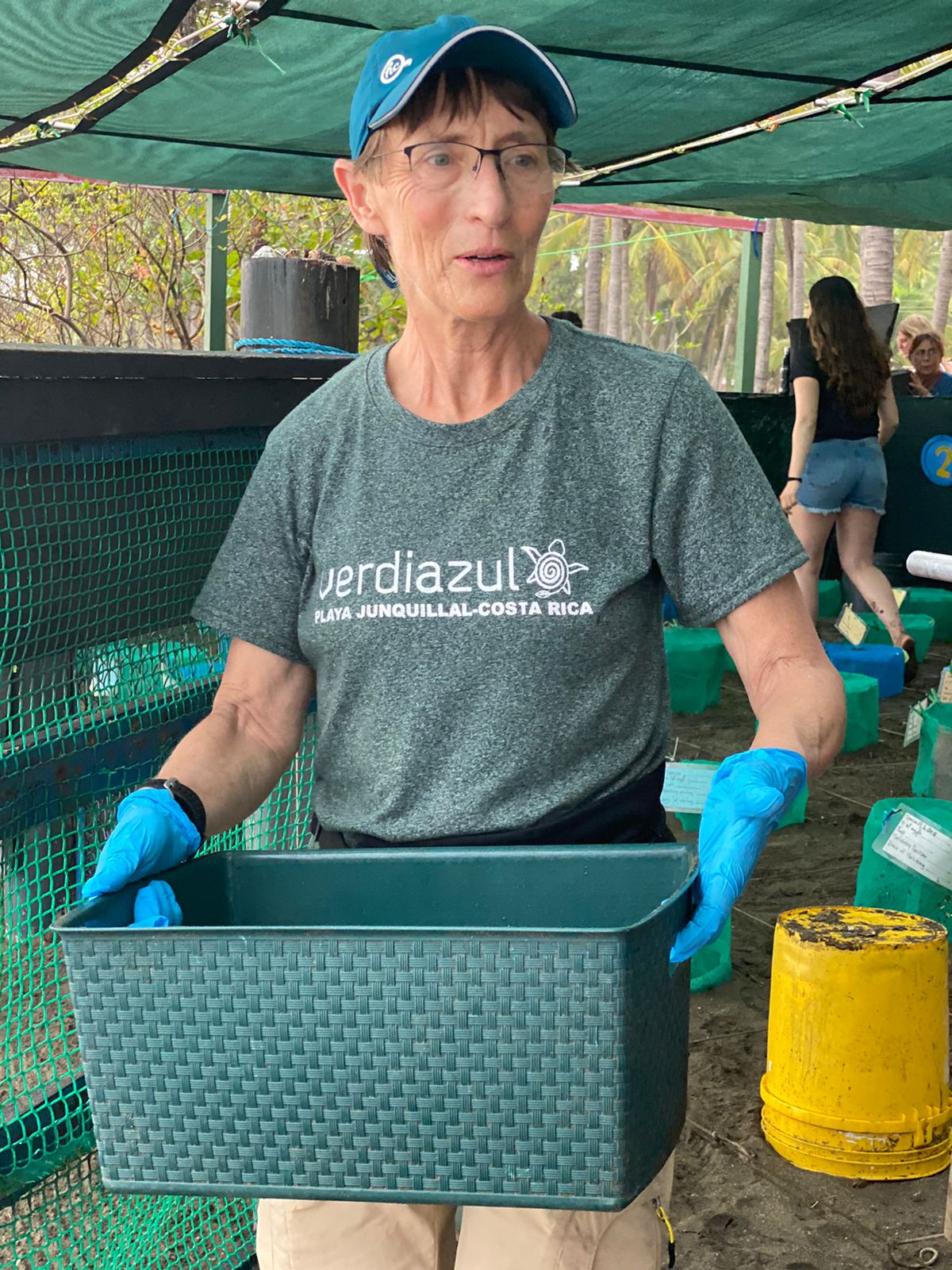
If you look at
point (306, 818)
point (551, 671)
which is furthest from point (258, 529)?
point (306, 818)

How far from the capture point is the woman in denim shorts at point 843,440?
6984mm

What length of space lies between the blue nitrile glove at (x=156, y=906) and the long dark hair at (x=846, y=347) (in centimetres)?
611

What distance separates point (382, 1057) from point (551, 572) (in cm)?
59

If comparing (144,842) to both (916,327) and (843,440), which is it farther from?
(916,327)

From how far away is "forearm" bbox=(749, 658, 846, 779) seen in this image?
1568 millimetres

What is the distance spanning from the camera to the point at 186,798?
1.65 metres

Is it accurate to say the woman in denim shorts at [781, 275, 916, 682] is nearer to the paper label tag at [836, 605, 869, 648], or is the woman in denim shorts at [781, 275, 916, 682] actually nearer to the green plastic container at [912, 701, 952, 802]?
the paper label tag at [836, 605, 869, 648]

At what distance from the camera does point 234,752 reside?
175 cm

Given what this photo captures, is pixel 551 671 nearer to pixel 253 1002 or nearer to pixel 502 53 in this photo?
pixel 253 1002

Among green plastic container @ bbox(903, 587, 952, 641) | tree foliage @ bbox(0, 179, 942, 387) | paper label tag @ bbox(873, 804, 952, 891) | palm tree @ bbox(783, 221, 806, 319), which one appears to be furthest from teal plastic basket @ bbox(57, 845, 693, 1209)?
palm tree @ bbox(783, 221, 806, 319)

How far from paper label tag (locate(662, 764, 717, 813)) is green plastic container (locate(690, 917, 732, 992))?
480mm

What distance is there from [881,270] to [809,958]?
14838mm

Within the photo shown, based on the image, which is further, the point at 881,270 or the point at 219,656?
the point at 881,270

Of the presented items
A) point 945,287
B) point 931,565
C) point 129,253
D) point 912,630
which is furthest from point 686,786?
point 945,287
